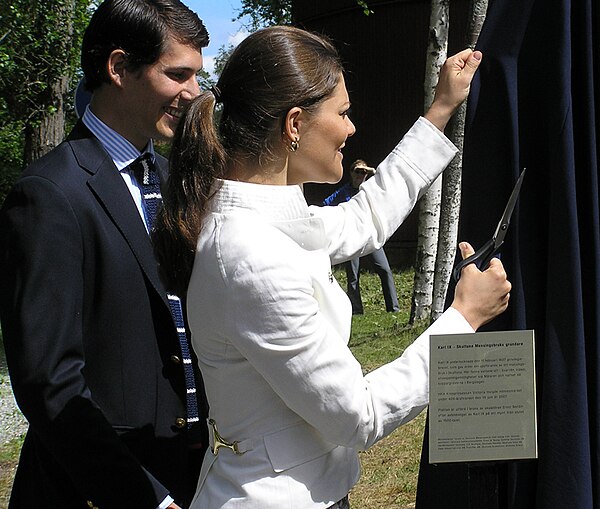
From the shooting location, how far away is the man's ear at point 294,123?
1820mm

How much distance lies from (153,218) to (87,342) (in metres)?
0.39

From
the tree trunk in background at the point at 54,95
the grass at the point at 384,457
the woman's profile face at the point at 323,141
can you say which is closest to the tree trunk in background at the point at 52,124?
the tree trunk in background at the point at 54,95

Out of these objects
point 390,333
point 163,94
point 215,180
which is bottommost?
point 390,333

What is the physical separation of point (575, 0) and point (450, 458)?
0.92 m

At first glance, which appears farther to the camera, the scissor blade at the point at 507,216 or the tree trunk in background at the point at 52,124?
the tree trunk in background at the point at 52,124

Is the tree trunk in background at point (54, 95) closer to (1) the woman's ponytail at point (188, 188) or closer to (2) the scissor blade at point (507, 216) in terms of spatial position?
(1) the woman's ponytail at point (188, 188)

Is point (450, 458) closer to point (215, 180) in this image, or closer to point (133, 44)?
point (215, 180)

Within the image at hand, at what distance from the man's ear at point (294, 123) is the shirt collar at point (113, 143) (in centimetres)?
65

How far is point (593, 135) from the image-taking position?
1.70 metres

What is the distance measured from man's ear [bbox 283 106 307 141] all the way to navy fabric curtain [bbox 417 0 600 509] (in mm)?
348

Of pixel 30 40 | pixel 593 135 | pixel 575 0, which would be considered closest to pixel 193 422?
pixel 593 135

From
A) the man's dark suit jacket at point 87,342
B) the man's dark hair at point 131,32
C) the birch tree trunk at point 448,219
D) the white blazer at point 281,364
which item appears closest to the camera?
the white blazer at point 281,364

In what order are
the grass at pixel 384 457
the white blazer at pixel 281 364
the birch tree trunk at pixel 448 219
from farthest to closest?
the birch tree trunk at pixel 448 219 < the grass at pixel 384 457 < the white blazer at pixel 281 364

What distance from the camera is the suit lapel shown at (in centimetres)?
216
